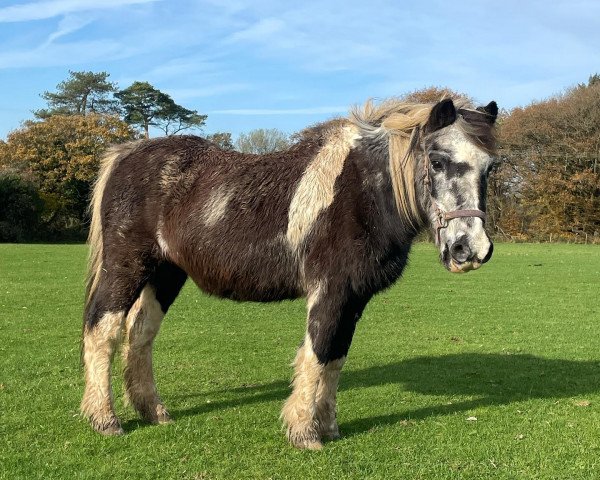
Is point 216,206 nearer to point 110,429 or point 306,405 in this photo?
point 306,405

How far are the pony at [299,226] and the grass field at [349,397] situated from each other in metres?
0.48

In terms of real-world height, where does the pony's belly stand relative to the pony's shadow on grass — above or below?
above

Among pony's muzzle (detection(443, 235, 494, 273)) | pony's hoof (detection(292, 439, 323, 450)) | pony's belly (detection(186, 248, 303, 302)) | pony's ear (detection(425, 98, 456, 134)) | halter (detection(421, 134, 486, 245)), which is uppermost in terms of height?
pony's ear (detection(425, 98, 456, 134))

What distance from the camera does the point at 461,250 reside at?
14.4ft

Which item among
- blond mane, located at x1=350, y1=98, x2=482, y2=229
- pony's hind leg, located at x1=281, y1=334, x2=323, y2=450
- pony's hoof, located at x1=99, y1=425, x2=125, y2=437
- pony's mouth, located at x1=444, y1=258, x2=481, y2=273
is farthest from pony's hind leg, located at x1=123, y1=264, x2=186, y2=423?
pony's mouth, located at x1=444, y1=258, x2=481, y2=273

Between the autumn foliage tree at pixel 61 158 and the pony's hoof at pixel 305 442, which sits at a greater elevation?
the autumn foliage tree at pixel 61 158

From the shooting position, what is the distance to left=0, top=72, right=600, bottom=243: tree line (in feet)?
145

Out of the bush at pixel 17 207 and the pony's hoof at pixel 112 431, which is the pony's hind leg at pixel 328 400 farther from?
the bush at pixel 17 207

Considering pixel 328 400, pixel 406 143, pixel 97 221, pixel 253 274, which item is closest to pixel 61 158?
pixel 97 221

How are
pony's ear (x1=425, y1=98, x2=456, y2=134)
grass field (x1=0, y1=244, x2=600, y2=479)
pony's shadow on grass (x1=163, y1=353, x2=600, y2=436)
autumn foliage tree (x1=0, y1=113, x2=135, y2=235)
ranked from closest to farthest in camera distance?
1. pony's ear (x1=425, y1=98, x2=456, y2=134)
2. grass field (x1=0, y1=244, x2=600, y2=479)
3. pony's shadow on grass (x1=163, y1=353, x2=600, y2=436)
4. autumn foliage tree (x1=0, y1=113, x2=135, y2=235)

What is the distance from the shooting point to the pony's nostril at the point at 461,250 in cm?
435

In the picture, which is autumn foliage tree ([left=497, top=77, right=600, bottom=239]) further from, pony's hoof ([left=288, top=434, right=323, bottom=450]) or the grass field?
pony's hoof ([left=288, top=434, right=323, bottom=450])

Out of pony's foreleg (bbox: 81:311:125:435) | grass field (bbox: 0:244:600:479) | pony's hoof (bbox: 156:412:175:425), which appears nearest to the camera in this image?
grass field (bbox: 0:244:600:479)

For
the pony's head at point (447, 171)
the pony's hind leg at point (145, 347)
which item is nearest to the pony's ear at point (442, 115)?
the pony's head at point (447, 171)
